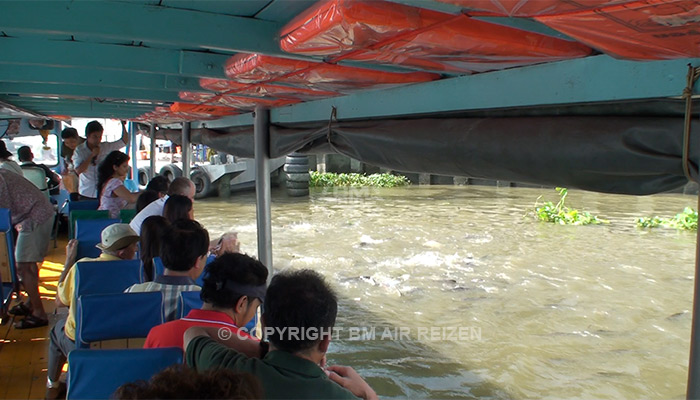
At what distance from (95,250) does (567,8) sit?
4.13 metres

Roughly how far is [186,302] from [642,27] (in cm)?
218

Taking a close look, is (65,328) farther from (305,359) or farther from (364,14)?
(364,14)

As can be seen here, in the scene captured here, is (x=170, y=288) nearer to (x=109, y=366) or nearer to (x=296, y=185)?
(x=109, y=366)

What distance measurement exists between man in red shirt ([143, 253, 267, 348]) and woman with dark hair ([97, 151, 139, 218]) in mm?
3458

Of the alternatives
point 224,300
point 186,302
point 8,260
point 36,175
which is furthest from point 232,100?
point 36,175

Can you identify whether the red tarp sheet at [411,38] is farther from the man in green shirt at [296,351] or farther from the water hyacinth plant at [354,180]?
the water hyacinth plant at [354,180]

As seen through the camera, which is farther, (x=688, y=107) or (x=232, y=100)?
(x=232, y=100)

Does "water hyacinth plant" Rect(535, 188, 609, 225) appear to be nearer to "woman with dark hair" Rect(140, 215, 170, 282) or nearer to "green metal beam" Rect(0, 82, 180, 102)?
"green metal beam" Rect(0, 82, 180, 102)

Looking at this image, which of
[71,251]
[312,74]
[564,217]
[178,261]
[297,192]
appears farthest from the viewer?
[297,192]

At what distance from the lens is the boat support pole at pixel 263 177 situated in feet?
17.0

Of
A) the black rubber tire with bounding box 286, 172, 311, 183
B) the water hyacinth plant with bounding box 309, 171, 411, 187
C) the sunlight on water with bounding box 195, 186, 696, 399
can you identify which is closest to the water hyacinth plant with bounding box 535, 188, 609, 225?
the sunlight on water with bounding box 195, 186, 696, 399

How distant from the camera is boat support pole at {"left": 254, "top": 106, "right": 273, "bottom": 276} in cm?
517

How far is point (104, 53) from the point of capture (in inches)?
144

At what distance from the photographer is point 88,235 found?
4539 mm
